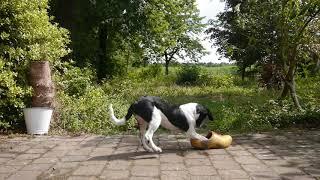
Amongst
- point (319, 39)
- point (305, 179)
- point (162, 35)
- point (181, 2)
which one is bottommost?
point (305, 179)

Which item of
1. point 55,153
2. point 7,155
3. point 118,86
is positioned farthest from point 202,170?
point 118,86

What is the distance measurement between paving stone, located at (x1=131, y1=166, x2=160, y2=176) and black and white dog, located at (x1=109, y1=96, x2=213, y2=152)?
2.16 feet

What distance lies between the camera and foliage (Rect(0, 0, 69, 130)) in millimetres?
8227

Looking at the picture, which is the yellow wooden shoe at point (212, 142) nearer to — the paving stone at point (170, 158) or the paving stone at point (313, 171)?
the paving stone at point (170, 158)

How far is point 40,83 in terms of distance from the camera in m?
8.46

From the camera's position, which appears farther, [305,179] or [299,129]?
[299,129]

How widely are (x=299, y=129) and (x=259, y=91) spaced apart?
888 centimetres

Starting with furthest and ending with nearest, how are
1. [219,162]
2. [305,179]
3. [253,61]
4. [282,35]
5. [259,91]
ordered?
[253,61], [259,91], [282,35], [219,162], [305,179]

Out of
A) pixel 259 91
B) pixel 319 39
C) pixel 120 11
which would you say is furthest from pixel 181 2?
pixel 319 39

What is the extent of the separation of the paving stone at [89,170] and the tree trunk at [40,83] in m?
3.12

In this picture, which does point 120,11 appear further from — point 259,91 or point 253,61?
point 253,61

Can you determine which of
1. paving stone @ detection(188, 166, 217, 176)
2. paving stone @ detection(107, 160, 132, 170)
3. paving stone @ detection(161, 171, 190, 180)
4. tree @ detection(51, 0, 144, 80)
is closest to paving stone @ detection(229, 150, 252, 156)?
paving stone @ detection(188, 166, 217, 176)

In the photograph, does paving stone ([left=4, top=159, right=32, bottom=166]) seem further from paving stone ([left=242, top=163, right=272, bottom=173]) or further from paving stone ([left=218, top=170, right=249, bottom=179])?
paving stone ([left=242, top=163, right=272, bottom=173])

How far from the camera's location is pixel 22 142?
751 cm
